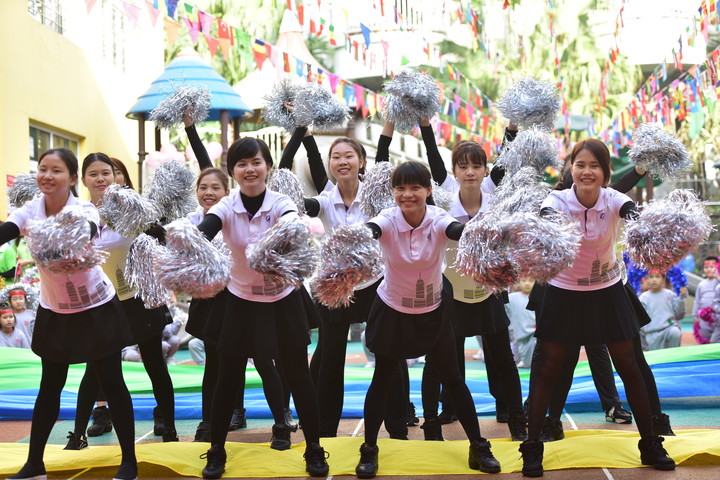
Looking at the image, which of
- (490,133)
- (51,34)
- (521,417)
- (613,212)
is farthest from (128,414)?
(490,133)

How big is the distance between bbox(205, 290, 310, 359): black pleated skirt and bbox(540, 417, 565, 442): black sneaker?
1331mm

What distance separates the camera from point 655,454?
3807mm

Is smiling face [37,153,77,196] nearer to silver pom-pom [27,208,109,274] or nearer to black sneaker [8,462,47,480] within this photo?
silver pom-pom [27,208,109,274]

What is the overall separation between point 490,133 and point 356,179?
418 inches

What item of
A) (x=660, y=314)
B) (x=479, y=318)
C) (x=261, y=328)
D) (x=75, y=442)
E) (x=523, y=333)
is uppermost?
(x=261, y=328)

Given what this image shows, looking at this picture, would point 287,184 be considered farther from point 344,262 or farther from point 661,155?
point 661,155

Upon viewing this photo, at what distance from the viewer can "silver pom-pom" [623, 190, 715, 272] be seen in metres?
3.50

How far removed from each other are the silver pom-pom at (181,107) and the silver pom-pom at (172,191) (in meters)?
0.26

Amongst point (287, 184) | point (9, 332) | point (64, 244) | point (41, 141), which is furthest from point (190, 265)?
point (41, 141)

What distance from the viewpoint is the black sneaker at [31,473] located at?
12.2 feet

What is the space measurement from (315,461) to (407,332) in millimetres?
676

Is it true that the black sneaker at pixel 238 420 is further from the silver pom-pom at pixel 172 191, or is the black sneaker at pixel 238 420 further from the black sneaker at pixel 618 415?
the black sneaker at pixel 618 415

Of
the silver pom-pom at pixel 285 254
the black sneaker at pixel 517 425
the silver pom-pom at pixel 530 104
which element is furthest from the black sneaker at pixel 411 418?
the silver pom-pom at pixel 285 254

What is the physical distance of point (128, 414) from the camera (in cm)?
376
